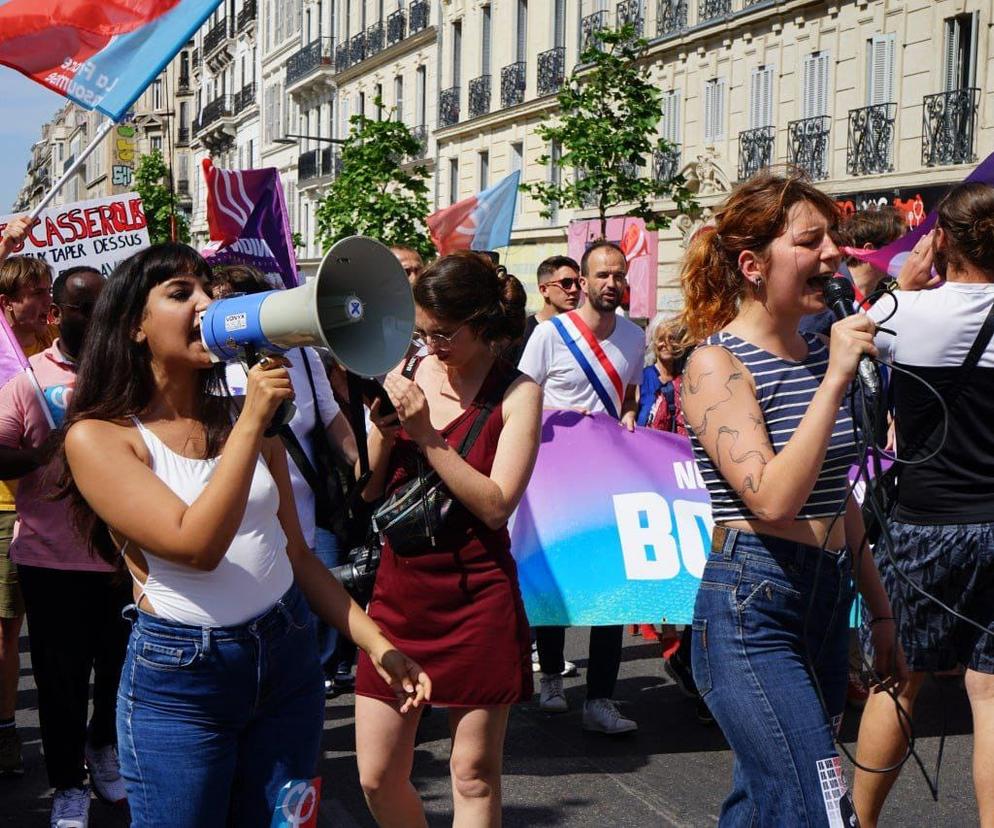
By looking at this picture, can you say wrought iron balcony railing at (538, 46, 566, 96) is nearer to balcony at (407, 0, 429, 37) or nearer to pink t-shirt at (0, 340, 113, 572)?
balcony at (407, 0, 429, 37)

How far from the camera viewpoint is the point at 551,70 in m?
35.1

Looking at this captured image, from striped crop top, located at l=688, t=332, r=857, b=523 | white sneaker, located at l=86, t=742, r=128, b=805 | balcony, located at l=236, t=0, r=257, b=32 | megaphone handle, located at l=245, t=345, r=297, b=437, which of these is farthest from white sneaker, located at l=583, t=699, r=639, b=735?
balcony, located at l=236, t=0, r=257, b=32

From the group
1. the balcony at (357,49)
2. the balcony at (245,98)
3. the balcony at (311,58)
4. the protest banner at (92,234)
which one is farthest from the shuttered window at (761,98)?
the balcony at (245,98)

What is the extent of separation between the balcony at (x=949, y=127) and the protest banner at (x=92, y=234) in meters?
14.7

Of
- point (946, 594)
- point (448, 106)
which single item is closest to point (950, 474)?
point (946, 594)

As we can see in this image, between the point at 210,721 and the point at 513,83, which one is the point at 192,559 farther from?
the point at 513,83

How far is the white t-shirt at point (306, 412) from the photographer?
584 cm

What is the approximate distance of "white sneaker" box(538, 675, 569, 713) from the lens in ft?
22.4

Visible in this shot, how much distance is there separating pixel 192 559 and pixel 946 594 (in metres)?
2.21

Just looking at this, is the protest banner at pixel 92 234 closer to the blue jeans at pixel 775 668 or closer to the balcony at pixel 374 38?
the blue jeans at pixel 775 668

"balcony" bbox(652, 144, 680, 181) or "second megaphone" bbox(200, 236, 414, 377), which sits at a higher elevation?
"balcony" bbox(652, 144, 680, 181)

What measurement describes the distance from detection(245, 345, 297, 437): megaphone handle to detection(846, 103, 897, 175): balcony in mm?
21630

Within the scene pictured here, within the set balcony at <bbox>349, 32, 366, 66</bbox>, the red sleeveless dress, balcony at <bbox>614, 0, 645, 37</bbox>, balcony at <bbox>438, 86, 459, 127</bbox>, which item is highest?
balcony at <bbox>349, 32, 366, 66</bbox>

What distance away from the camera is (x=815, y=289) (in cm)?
335
